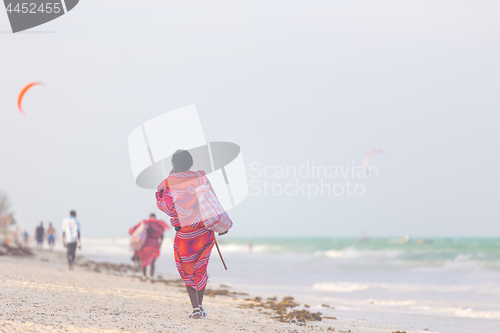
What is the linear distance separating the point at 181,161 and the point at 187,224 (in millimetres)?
695

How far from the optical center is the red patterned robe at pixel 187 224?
17.2 ft

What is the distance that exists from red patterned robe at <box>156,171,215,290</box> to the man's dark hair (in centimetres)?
6

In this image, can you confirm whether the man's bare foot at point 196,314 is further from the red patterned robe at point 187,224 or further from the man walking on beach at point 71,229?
the man walking on beach at point 71,229

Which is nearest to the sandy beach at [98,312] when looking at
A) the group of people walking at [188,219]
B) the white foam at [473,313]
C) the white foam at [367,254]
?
the group of people walking at [188,219]

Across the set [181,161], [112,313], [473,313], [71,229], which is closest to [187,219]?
[181,161]

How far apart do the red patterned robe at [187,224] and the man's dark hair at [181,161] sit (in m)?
0.06

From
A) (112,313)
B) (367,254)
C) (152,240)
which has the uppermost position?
(152,240)

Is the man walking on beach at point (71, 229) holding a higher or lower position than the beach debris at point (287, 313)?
higher

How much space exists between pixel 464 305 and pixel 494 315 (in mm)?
1427

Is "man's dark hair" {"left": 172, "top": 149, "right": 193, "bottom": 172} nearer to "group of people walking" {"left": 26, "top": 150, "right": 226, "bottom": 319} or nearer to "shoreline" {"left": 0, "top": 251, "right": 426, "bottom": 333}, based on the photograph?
"group of people walking" {"left": 26, "top": 150, "right": 226, "bottom": 319}

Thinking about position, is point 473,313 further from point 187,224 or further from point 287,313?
point 187,224

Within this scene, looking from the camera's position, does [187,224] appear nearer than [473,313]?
Yes

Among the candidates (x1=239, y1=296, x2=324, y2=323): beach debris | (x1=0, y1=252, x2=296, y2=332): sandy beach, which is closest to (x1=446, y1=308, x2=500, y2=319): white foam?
(x1=239, y1=296, x2=324, y2=323): beach debris

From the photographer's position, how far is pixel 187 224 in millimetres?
5262
